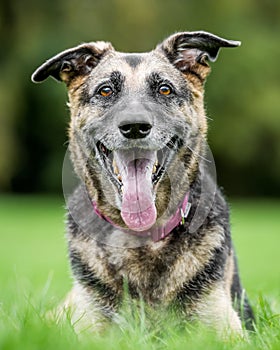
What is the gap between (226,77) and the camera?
2930 centimetres

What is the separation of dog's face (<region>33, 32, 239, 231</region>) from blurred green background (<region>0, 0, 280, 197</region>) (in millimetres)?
21651

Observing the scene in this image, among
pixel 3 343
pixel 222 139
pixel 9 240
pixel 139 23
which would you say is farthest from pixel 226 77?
pixel 3 343

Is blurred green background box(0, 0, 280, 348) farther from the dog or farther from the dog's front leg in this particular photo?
the dog's front leg

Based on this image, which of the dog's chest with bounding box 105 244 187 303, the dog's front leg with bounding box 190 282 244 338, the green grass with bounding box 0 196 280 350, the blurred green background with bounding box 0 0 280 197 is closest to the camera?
the green grass with bounding box 0 196 280 350

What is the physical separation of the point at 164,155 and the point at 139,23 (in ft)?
74.1

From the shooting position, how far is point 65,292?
6652mm

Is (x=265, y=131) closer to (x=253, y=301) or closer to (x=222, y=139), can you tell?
(x=222, y=139)

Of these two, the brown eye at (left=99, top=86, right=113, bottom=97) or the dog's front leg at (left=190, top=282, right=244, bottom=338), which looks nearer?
the dog's front leg at (left=190, top=282, right=244, bottom=338)

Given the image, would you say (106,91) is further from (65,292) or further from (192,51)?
(65,292)

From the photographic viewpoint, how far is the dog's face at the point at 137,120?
16.2ft

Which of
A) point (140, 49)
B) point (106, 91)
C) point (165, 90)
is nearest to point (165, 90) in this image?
point (165, 90)

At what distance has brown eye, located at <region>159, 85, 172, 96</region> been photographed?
16.9 ft

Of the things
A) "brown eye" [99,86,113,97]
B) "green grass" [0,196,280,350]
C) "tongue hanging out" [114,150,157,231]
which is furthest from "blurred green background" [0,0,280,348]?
"tongue hanging out" [114,150,157,231]

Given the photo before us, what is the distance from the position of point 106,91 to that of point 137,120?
52cm
